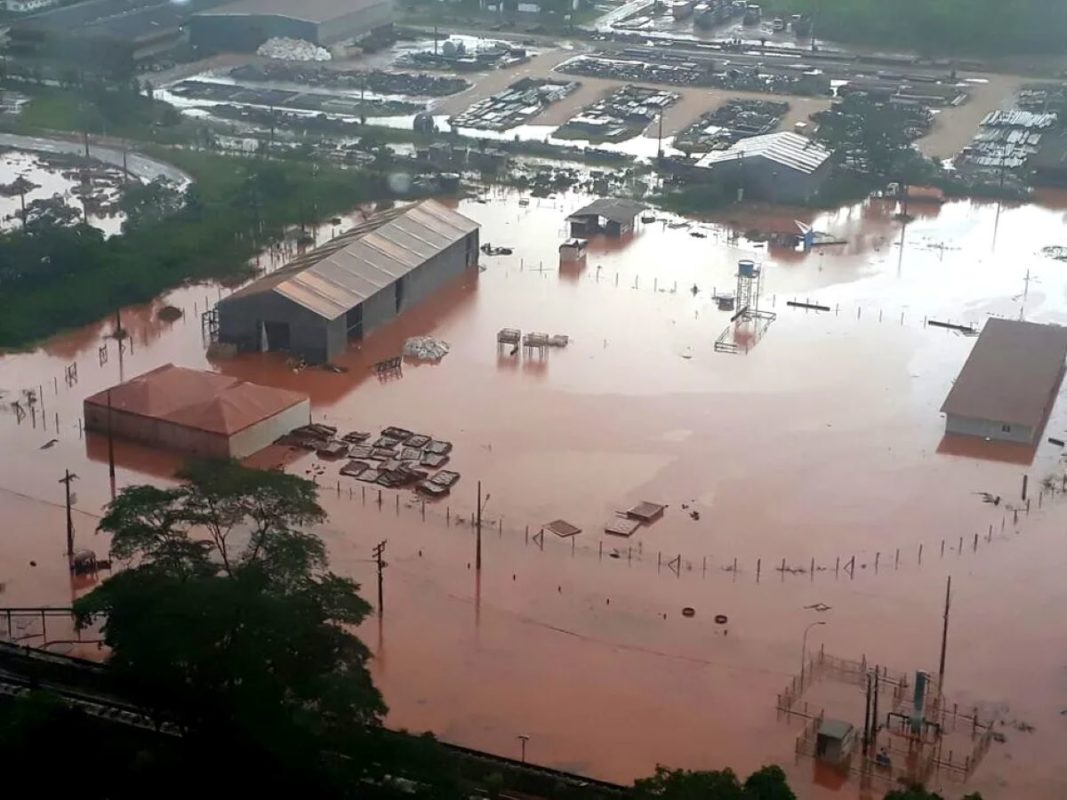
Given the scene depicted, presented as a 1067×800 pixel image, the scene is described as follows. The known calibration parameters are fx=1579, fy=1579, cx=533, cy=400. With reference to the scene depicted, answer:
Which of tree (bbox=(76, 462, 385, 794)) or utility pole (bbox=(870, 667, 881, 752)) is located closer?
tree (bbox=(76, 462, 385, 794))

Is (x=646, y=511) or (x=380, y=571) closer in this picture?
(x=380, y=571)

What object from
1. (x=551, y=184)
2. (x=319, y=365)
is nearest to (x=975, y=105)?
(x=551, y=184)

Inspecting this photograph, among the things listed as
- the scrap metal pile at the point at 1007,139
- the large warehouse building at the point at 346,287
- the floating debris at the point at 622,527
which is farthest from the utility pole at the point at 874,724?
the scrap metal pile at the point at 1007,139

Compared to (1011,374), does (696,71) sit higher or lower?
higher

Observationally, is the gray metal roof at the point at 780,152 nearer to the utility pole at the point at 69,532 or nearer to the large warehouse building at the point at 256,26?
the large warehouse building at the point at 256,26

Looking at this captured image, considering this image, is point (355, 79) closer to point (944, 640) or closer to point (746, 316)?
point (746, 316)

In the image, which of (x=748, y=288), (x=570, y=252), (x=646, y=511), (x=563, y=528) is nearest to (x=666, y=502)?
(x=646, y=511)

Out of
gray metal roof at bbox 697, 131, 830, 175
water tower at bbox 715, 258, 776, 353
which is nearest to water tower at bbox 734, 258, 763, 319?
water tower at bbox 715, 258, 776, 353

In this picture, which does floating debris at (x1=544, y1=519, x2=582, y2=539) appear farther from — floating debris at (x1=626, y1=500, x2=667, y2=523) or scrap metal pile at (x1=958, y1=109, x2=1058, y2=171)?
scrap metal pile at (x1=958, y1=109, x2=1058, y2=171)
